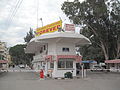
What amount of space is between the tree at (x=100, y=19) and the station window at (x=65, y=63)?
1509 centimetres

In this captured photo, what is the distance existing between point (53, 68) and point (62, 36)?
5.09 metres

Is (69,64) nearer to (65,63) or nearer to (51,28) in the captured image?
(65,63)

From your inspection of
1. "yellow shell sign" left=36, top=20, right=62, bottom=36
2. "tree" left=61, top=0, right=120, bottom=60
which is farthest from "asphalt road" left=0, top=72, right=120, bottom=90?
"tree" left=61, top=0, right=120, bottom=60

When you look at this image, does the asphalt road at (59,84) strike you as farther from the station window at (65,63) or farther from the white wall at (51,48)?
the white wall at (51,48)

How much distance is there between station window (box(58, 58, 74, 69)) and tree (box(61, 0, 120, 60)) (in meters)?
15.1

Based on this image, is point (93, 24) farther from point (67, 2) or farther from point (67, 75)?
point (67, 75)

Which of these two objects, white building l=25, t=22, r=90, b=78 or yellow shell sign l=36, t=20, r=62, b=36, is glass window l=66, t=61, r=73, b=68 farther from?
yellow shell sign l=36, t=20, r=62, b=36

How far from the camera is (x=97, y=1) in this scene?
1618 inches

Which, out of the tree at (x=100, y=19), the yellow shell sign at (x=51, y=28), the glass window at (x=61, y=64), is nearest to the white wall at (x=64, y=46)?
the glass window at (x=61, y=64)

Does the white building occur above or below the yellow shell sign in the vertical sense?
below

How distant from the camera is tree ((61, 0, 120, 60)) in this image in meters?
40.9

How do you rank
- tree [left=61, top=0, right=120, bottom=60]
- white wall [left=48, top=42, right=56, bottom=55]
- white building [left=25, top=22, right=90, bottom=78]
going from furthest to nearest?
1. tree [left=61, top=0, right=120, bottom=60]
2. white wall [left=48, top=42, right=56, bottom=55]
3. white building [left=25, top=22, right=90, bottom=78]

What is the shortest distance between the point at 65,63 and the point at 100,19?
1942 cm

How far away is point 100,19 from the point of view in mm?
43688
